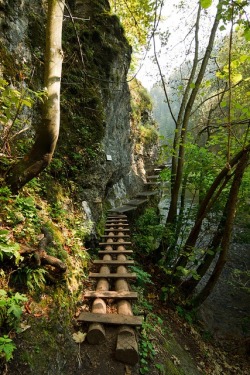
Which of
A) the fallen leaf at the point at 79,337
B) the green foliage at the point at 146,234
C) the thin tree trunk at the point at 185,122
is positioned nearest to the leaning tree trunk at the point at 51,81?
the fallen leaf at the point at 79,337

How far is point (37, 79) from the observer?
18.1 feet

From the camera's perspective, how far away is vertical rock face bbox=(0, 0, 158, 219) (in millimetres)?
5109

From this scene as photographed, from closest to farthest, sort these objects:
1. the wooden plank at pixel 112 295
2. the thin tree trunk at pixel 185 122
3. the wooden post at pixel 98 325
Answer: the wooden post at pixel 98 325, the wooden plank at pixel 112 295, the thin tree trunk at pixel 185 122

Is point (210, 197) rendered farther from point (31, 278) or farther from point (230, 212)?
point (31, 278)

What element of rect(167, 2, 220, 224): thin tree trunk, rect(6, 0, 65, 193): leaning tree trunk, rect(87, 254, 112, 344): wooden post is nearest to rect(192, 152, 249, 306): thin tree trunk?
rect(167, 2, 220, 224): thin tree trunk

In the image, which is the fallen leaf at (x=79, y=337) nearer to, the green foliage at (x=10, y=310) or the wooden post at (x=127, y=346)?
the wooden post at (x=127, y=346)

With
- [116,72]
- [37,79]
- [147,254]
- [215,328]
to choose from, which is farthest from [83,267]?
[116,72]

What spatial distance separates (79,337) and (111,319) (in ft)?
1.40

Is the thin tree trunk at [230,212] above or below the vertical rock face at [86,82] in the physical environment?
below

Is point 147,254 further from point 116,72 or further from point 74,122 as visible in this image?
point 116,72

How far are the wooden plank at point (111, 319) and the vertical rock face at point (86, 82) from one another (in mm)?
3279

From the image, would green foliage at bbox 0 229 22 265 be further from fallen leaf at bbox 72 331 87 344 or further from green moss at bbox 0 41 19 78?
green moss at bbox 0 41 19 78

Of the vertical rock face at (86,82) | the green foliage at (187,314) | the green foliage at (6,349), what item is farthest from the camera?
the green foliage at (187,314)

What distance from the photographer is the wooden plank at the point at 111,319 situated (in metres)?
2.81
